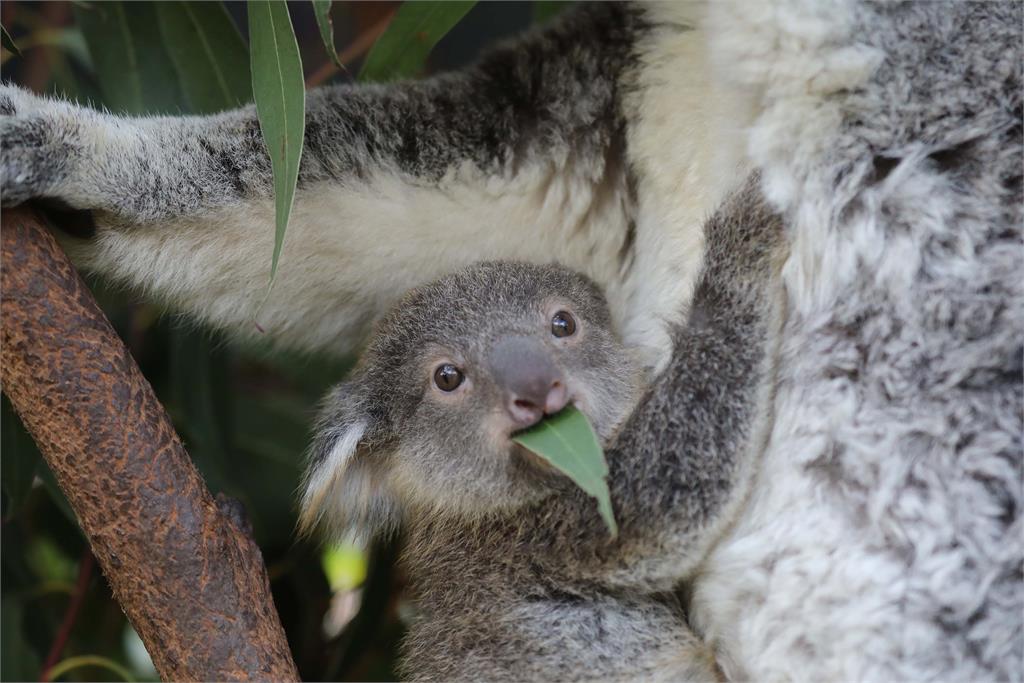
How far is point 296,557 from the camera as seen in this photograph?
328 cm

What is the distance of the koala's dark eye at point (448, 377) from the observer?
2.19m

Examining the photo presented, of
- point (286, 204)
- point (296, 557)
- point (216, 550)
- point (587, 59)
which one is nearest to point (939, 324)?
point (587, 59)

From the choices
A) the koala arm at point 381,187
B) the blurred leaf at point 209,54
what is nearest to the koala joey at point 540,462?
the koala arm at point 381,187

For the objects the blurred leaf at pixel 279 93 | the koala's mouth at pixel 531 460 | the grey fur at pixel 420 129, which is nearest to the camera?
the blurred leaf at pixel 279 93

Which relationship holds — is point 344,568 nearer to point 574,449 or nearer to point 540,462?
point 540,462

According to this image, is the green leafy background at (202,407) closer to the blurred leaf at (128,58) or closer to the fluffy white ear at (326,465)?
the blurred leaf at (128,58)

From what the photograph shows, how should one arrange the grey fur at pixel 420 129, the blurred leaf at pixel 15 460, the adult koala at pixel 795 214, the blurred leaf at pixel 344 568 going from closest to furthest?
1. the adult koala at pixel 795 214
2. the grey fur at pixel 420 129
3. the blurred leaf at pixel 15 460
4. the blurred leaf at pixel 344 568

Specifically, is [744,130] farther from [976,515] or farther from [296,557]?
[296,557]

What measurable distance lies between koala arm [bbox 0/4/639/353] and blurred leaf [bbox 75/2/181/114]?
55cm

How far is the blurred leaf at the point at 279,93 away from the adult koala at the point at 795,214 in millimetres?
215

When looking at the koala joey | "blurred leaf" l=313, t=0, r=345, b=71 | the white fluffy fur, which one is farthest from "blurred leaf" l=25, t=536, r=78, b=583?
the white fluffy fur

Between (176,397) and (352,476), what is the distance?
104 cm

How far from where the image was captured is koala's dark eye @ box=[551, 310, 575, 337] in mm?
2240

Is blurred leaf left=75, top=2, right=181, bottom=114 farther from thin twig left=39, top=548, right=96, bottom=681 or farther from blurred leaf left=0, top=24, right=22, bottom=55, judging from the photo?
thin twig left=39, top=548, right=96, bottom=681
